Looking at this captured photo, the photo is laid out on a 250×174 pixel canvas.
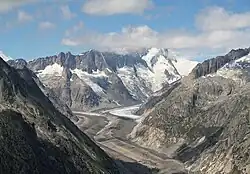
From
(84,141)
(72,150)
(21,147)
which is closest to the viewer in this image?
(21,147)

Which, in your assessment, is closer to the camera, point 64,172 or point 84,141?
point 64,172

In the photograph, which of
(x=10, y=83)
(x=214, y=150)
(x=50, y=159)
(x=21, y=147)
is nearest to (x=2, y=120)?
(x=21, y=147)

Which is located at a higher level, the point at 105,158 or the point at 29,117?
the point at 29,117

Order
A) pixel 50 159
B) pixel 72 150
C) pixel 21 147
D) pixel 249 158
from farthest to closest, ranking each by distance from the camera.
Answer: pixel 249 158, pixel 72 150, pixel 50 159, pixel 21 147

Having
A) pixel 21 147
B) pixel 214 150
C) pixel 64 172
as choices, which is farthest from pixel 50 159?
pixel 214 150

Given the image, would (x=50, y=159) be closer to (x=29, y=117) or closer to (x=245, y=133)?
(x=29, y=117)

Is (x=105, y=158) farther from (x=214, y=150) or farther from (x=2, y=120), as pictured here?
(x=2, y=120)

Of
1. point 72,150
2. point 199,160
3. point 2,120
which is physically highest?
point 2,120
